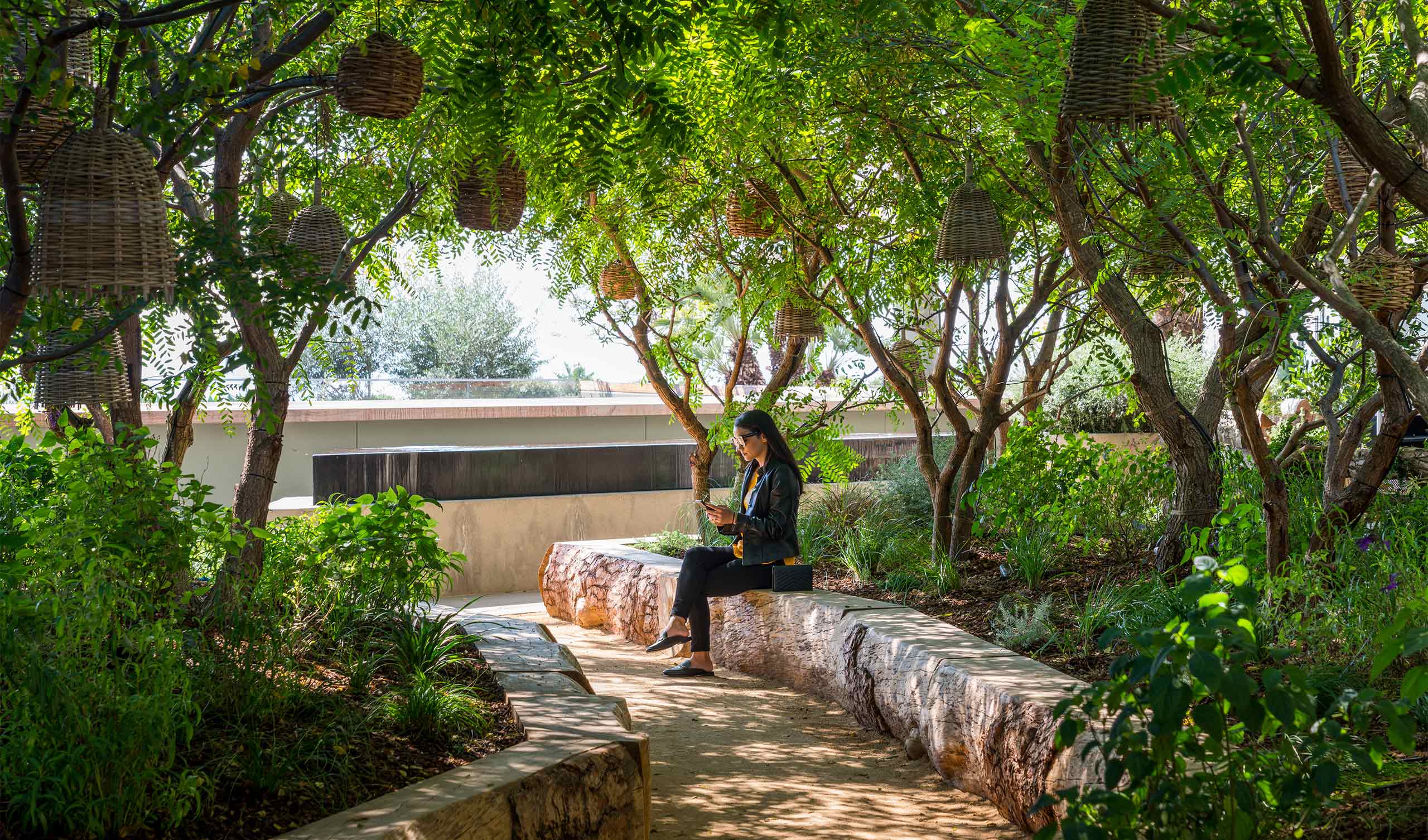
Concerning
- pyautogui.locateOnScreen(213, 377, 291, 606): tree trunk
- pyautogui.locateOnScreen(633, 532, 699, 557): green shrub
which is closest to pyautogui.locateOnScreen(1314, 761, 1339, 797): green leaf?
pyautogui.locateOnScreen(213, 377, 291, 606): tree trunk

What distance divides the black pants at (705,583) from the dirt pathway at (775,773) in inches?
13.3

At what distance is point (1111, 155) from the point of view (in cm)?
547

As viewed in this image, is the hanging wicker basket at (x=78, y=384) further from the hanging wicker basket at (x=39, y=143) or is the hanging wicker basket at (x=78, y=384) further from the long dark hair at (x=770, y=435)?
the long dark hair at (x=770, y=435)

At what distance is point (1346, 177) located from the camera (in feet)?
15.9

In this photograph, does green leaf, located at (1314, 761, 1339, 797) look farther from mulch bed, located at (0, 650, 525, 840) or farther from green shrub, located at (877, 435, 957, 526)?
green shrub, located at (877, 435, 957, 526)

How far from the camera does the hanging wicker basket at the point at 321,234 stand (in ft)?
17.0

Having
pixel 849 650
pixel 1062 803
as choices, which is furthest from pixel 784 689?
pixel 1062 803

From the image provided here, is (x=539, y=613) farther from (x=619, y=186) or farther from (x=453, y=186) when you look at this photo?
(x=453, y=186)

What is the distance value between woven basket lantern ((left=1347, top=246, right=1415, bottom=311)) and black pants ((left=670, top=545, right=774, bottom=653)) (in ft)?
11.5

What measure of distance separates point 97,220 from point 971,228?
414cm

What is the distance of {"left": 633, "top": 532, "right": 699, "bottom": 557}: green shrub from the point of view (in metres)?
8.92

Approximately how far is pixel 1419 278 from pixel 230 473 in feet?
44.4

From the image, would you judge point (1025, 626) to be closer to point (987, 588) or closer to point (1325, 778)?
point (987, 588)

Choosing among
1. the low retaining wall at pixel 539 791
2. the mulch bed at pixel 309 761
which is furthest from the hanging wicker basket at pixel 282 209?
the low retaining wall at pixel 539 791
